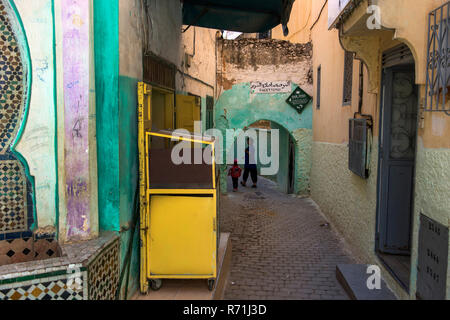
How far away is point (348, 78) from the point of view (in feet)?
22.8

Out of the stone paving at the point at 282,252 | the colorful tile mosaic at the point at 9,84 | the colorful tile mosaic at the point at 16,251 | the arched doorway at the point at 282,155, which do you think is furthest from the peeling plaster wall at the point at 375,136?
the colorful tile mosaic at the point at 16,251

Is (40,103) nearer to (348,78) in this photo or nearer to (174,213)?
(174,213)

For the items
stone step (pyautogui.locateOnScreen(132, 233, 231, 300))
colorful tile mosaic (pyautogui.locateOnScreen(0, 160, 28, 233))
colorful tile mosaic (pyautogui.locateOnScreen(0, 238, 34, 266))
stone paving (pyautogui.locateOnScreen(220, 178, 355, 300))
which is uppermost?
colorful tile mosaic (pyautogui.locateOnScreen(0, 160, 28, 233))

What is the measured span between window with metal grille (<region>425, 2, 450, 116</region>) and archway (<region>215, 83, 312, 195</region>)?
7.79 meters

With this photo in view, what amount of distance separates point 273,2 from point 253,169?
756 centimetres

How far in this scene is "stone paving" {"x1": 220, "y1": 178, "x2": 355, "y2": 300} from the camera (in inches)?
195

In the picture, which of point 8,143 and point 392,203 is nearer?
point 8,143

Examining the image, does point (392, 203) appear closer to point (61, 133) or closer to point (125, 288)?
point (125, 288)

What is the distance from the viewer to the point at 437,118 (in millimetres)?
3229

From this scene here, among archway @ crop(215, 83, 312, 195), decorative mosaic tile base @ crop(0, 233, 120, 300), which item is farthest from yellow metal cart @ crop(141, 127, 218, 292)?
archway @ crop(215, 83, 312, 195)

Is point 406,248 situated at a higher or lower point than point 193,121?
lower

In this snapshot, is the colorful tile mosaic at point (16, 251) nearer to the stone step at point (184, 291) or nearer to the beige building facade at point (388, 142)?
the stone step at point (184, 291)

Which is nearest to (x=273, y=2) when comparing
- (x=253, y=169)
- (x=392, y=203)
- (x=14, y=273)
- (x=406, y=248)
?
(x=392, y=203)

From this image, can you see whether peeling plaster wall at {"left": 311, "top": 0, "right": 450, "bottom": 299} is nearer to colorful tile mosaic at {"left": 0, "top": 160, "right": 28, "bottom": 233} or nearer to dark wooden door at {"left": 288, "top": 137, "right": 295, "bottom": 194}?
dark wooden door at {"left": 288, "top": 137, "right": 295, "bottom": 194}
